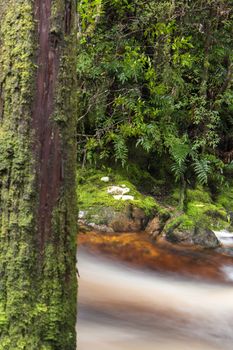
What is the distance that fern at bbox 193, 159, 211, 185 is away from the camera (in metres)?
7.29

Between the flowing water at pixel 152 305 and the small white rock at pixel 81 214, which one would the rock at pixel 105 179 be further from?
the flowing water at pixel 152 305

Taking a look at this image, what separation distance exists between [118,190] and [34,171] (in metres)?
4.68

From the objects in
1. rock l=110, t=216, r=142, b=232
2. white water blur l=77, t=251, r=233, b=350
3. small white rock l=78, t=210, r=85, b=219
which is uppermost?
small white rock l=78, t=210, r=85, b=219

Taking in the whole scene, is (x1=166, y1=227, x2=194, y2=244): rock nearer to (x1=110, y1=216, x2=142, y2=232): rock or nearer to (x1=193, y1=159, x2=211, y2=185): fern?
(x1=110, y1=216, x2=142, y2=232): rock

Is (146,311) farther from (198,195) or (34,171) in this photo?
(198,195)

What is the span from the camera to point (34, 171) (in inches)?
87.7

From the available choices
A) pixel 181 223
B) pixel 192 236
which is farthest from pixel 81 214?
pixel 192 236

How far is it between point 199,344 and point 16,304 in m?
1.99

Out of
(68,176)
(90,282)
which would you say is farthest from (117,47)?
(68,176)

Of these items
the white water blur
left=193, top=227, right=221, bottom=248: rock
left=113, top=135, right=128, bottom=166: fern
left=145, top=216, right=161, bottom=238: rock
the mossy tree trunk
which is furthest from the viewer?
left=113, top=135, right=128, bottom=166: fern

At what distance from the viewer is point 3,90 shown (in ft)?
7.48

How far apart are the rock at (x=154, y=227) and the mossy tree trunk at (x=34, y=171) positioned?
4.02 m

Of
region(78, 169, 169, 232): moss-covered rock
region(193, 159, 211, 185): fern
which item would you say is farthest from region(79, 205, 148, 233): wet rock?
region(193, 159, 211, 185): fern

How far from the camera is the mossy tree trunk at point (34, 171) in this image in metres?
2.22
